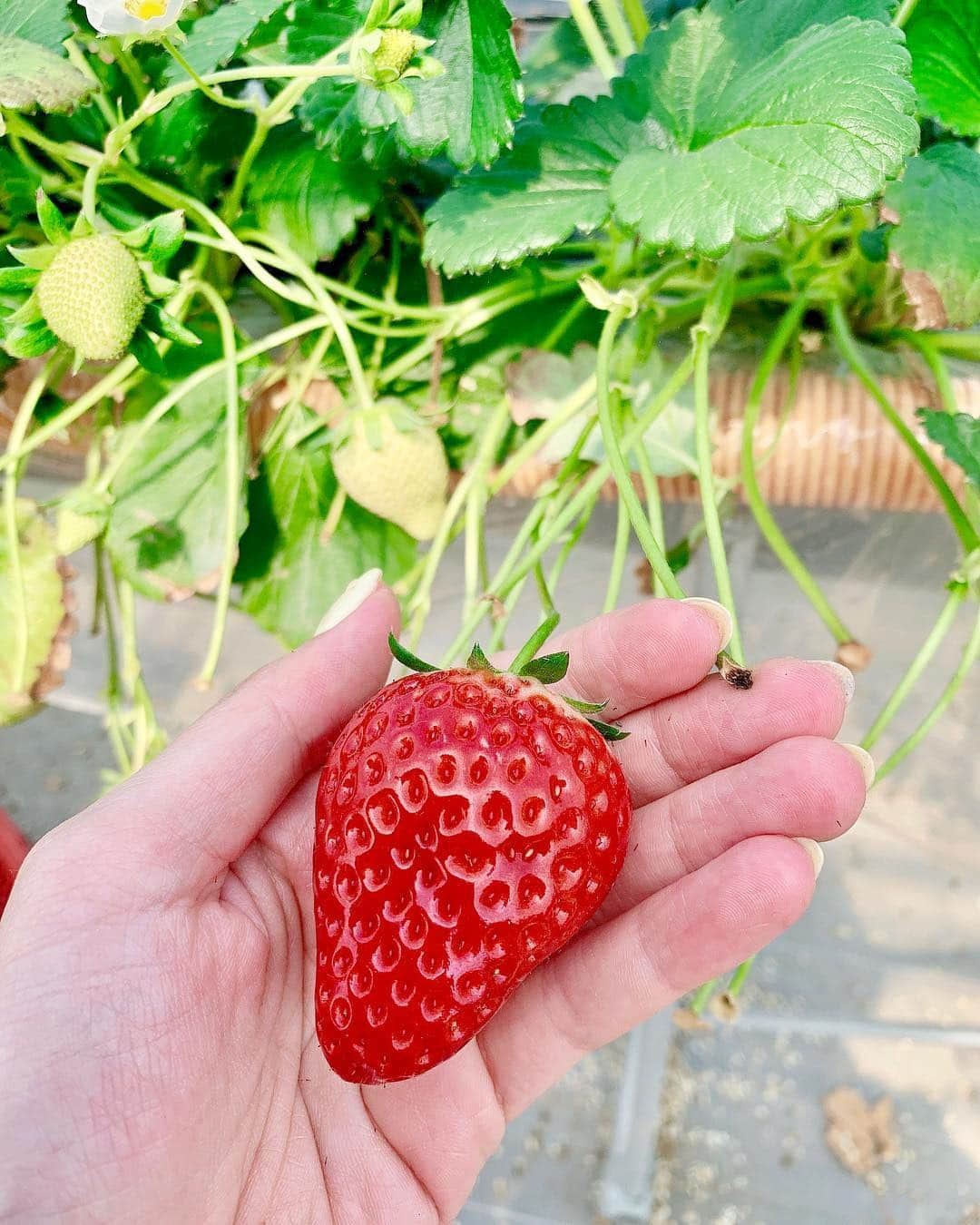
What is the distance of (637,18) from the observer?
22.0 inches

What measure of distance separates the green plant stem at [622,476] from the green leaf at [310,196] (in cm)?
17

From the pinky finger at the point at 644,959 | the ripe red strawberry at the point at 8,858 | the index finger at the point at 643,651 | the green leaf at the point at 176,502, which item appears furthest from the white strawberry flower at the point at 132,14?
the ripe red strawberry at the point at 8,858

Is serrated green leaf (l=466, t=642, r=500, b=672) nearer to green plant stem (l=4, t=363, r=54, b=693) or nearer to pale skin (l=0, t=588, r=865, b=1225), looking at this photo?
pale skin (l=0, t=588, r=865, b=1225)

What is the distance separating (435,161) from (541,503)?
25 centimetres

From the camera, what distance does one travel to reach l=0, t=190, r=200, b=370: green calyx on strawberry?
1.44 feet

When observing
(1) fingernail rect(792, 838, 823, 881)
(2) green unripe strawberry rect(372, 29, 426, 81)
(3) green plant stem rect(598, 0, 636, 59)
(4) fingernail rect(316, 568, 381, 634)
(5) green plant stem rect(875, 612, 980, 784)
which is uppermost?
(2) green unripe strawberry rect(372, 29, 426, 81)

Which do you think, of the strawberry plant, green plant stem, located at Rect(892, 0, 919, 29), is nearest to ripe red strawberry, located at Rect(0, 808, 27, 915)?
the strawberry plant

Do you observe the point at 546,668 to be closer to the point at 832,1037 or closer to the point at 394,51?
the point at 394,51

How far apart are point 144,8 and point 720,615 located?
36 cm

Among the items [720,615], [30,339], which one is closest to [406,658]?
[720,615]

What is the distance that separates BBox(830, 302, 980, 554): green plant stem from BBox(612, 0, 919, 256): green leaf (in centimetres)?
16

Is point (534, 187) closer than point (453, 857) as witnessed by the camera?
No

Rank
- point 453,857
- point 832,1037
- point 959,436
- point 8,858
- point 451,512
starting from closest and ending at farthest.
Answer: point 453,857, point 959,436, point 451,512, point 8,858, point 832,1037

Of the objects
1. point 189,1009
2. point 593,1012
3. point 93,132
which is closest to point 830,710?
point 593,1012
